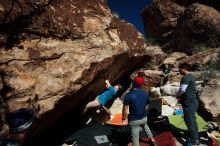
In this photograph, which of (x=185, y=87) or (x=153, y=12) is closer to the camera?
(x=185, y=87)

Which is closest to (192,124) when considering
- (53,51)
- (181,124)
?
(181,124)

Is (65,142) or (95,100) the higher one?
(95,100)

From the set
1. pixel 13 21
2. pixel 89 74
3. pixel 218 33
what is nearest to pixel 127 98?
pixel 89 74

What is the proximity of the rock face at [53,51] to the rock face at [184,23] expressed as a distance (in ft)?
39.8

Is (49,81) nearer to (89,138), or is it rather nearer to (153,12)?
(89,138)

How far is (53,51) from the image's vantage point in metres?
6.12

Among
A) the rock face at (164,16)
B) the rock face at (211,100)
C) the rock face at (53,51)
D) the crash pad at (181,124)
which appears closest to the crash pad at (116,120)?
the crash pad at (181,124)

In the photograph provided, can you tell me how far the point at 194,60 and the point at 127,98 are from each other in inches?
370

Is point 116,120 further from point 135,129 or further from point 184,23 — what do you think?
point 184,23

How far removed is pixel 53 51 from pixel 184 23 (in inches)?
608

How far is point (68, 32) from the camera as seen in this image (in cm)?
653

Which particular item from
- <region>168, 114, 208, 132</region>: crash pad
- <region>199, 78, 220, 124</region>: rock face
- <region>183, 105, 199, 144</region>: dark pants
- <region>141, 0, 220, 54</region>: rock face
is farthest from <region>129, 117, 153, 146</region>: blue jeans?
<region>141, 0, 220, 54</region>: rock face

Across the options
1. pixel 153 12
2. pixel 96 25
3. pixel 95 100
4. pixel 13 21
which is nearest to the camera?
pixel 13 21

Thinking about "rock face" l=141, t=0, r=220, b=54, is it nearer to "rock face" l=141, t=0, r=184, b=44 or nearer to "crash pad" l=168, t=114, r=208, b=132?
"rock face" l=141, t=0, r=184, b=44
